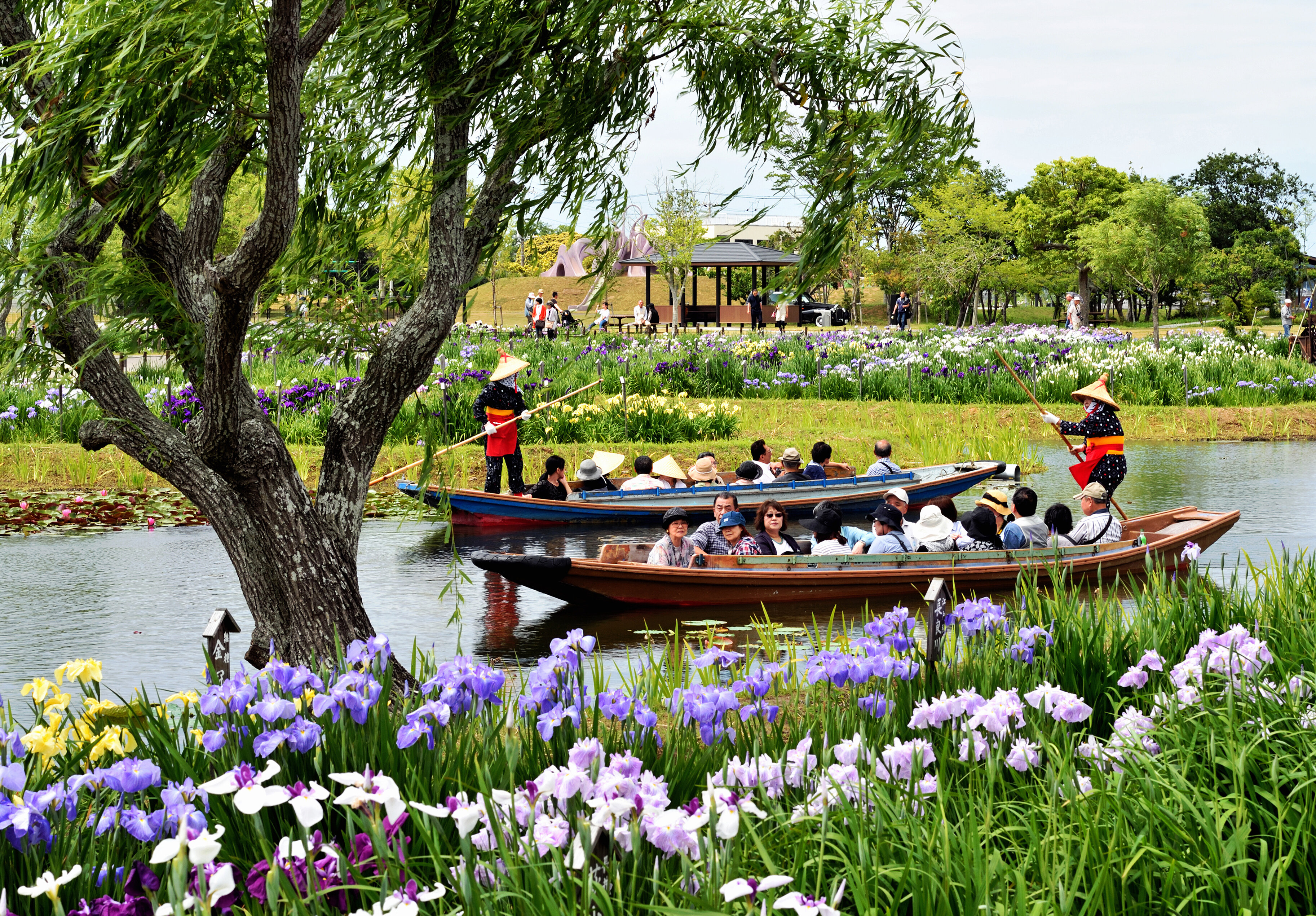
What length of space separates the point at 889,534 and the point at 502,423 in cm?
563

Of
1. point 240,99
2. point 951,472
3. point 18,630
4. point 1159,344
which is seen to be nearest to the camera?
point 240,99

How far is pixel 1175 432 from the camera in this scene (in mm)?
20469

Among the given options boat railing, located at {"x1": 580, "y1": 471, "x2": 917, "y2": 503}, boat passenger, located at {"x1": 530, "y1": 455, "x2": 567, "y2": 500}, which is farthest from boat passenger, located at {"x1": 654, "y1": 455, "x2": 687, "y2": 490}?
boat passenger, located at {"x1": 530, "y1": 455, "x2": 567, "y2": 500}

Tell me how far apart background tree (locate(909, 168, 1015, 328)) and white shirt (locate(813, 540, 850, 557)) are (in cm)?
3647

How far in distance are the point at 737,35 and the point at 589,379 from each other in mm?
12485

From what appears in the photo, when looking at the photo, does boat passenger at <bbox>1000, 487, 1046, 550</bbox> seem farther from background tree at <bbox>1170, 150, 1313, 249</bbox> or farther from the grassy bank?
background tree at <bbox>1170, 150, 1313, 249</bbox>

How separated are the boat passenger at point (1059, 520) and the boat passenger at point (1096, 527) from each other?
6 cm

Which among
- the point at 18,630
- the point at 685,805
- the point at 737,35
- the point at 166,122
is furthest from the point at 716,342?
the point at 685,805

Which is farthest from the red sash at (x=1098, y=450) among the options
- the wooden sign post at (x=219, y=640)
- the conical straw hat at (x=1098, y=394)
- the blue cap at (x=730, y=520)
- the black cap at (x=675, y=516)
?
the wooden sign post at (x=219, y=640)

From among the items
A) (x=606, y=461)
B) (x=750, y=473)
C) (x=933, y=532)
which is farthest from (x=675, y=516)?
(x=606, y=461)

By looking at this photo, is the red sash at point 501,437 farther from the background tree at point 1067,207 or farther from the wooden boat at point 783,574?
the background tree at point 1067,207

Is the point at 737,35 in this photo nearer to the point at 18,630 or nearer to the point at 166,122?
the point at 166,122

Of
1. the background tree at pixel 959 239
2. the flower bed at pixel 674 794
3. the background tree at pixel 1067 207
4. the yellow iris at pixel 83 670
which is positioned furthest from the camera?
the background tree at pixel 1067 207

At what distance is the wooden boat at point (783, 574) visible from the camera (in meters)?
A: 9.56
